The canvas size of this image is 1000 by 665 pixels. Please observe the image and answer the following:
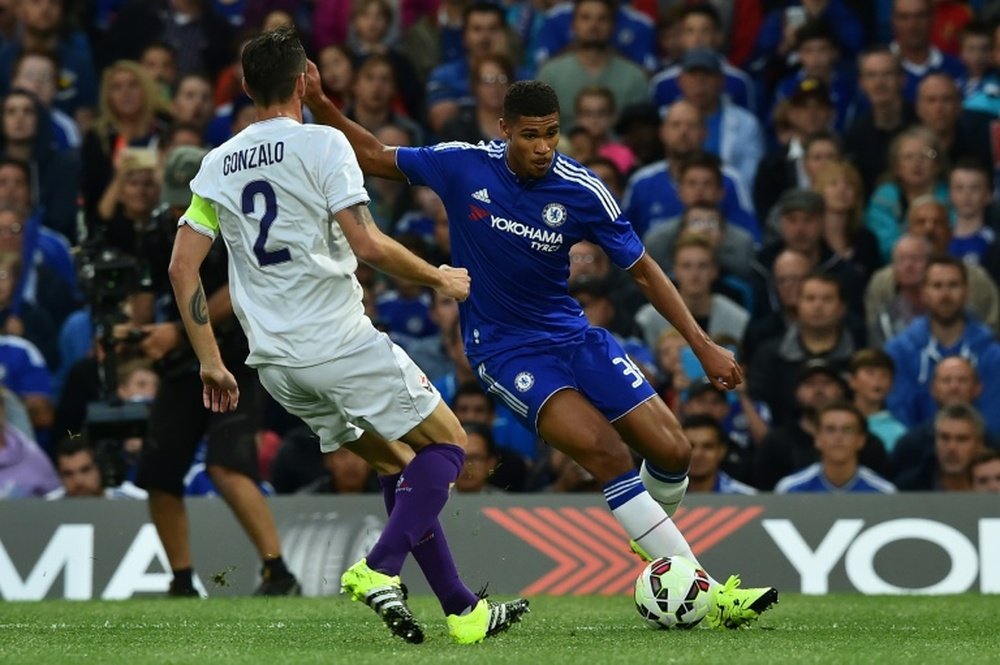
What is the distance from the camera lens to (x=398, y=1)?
1766 centimetres

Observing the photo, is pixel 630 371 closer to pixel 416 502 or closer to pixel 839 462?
pixel 416 502

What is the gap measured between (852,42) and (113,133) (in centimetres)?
588

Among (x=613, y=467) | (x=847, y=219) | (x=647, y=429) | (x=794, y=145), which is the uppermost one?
(x=794, y=145)

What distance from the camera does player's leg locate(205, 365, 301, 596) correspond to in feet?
35.3

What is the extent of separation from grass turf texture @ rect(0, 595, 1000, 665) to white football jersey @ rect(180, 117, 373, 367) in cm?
120

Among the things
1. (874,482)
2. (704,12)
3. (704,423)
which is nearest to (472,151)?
(704,423)

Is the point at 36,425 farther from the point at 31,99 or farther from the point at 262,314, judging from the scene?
the point at 262,314

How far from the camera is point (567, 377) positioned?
29.3 feet

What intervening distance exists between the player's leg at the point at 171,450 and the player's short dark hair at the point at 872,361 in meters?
4.37

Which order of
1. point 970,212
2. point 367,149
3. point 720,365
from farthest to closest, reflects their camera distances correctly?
point 970,212
point 367,149
point 720,365

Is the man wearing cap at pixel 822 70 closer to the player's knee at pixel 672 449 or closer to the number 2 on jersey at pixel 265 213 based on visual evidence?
the player's knee at pixel 672 449

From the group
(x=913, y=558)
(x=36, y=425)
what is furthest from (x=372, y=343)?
(x=36, y=425)

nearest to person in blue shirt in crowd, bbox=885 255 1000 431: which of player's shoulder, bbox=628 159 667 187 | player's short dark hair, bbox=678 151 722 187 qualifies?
player's short dark hair, bbox=678 151 722 187

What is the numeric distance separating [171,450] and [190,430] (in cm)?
14
